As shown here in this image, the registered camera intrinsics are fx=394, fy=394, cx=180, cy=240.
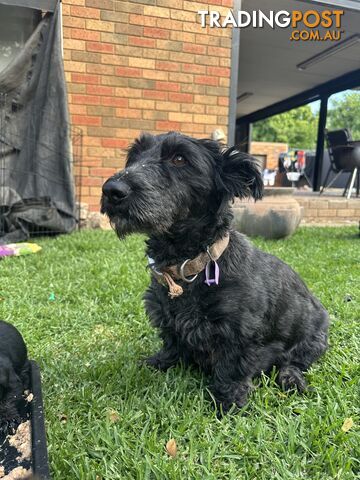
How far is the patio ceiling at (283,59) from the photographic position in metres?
8.06

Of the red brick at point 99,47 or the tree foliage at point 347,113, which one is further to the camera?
the tree foliage at point 347,113

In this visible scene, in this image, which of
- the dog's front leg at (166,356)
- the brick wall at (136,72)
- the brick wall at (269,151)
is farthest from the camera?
the brick wall at (269,151)

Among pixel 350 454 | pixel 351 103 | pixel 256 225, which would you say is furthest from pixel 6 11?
pixel 351 103

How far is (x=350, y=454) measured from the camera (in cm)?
171

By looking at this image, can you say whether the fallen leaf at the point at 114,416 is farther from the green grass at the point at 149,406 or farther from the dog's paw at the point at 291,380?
the dog's paw at the point at 291,380

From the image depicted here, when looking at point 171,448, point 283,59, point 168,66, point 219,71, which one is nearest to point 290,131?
point 283,59

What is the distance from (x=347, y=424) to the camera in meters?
1.84

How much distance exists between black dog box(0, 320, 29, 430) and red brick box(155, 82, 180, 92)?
5.63 meters

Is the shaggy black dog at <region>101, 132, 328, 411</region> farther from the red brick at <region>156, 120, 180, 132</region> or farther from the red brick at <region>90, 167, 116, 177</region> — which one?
the red brick at <region>156, 120, 180, 132</region>

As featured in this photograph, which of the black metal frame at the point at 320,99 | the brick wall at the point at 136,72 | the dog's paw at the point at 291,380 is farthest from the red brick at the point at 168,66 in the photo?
the dog's paw at the point at 291,380

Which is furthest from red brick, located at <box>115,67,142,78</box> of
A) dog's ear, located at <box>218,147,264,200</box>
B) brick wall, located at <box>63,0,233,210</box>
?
dog's ear, located at <box>218,147,264,200</box>

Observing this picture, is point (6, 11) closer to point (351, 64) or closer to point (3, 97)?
point (3, 97)

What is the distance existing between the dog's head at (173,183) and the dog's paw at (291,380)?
3.36 ft

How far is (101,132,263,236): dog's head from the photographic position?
1.77 m
